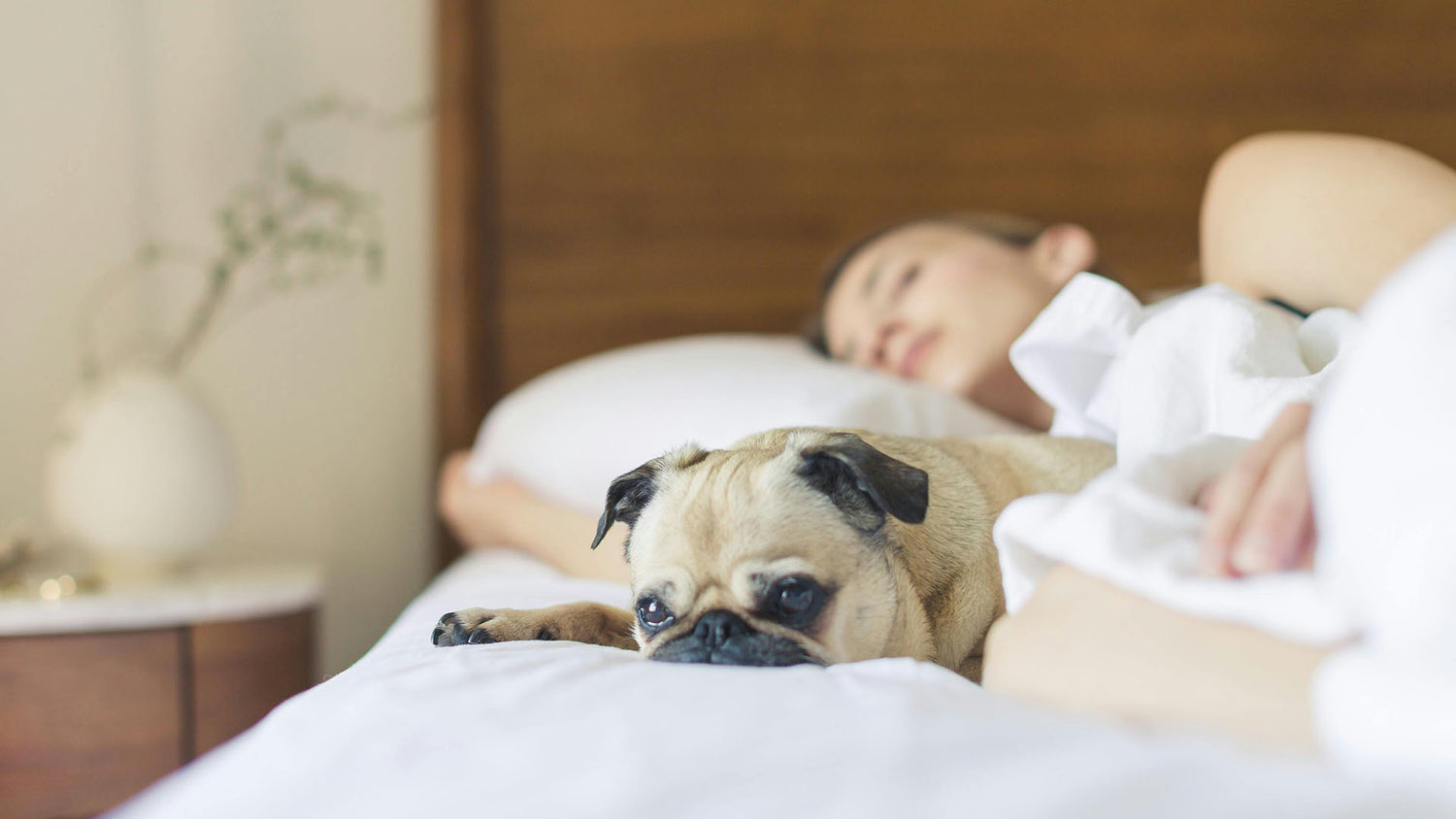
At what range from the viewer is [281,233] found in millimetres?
2385

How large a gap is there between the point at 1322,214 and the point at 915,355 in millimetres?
646

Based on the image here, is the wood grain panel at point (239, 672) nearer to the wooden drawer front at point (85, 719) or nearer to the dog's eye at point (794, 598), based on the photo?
the wooden drawer front at point (85, 719)

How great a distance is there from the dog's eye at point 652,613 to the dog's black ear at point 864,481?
18 cm

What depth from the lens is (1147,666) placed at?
0.63 m

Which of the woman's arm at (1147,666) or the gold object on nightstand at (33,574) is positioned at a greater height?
the woman's arm at (1147,666)

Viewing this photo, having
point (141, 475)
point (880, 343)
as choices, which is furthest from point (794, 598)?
point (141, 475)

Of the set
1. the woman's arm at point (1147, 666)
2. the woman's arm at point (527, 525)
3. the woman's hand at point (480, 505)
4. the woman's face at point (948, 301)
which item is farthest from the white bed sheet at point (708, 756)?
the woman's hand at point (480, 505)

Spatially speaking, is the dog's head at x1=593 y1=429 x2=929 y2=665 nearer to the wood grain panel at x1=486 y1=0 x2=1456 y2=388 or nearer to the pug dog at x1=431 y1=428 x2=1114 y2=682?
the pug dog at x1=431 y1=428 x2=1114 y2=682

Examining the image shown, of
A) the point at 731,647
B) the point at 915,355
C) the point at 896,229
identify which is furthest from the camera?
the point at 896,229

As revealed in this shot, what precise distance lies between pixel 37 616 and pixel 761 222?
5.31ft

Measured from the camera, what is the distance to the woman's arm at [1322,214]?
1241 mm

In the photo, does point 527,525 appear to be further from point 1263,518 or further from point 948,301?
point 1263,518

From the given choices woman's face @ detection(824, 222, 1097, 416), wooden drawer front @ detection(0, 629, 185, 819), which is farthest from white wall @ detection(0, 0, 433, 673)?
woman's face @ detection(824, 222, 1097, 416)

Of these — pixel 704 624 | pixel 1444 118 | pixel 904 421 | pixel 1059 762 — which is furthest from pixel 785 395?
pixel 1444 118
